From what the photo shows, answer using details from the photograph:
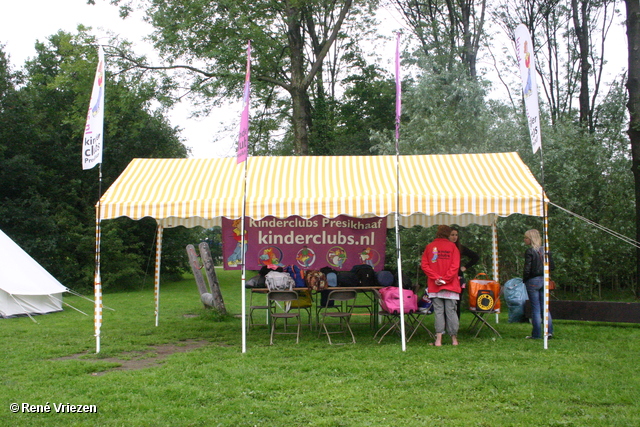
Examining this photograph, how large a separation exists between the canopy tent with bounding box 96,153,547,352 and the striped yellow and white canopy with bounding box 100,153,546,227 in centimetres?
1

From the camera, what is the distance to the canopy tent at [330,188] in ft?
22.4

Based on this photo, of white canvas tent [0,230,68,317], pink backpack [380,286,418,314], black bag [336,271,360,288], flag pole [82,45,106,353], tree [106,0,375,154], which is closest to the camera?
flag pole [82,45,106,353]

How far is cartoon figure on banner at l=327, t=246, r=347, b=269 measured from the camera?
896cm

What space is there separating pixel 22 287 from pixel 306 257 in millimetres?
5303

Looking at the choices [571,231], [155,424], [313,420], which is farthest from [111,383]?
[571,231]

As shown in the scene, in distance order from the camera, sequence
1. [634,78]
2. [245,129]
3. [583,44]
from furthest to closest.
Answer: [583,44]
[634,78]
[245,129]

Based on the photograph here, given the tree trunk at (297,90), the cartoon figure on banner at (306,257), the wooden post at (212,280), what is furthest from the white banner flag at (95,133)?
the tree trunk at (297,90)

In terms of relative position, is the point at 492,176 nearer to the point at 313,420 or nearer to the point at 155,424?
the point at 313,420

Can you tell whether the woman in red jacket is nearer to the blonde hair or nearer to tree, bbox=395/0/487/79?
the blonde hair

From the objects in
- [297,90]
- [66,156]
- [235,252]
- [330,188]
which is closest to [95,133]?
[330,188]

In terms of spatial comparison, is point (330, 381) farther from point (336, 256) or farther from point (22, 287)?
point (22, 287)

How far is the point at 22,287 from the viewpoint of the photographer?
1021cm

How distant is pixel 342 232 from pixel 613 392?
16.2 feet

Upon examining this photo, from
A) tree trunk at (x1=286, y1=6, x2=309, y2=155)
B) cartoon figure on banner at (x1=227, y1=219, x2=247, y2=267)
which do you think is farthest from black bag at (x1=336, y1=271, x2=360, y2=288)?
tree trunk at (x1=286, y1=6, x2=309, y2=155)
